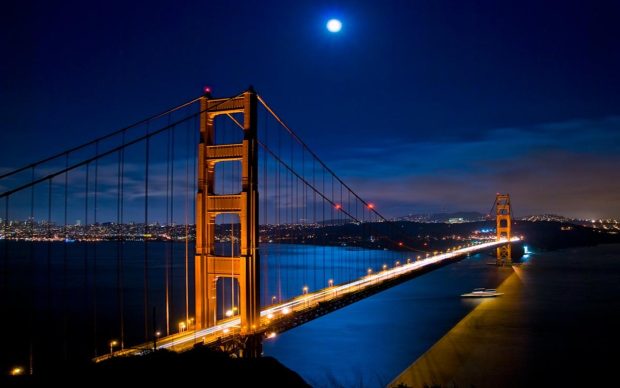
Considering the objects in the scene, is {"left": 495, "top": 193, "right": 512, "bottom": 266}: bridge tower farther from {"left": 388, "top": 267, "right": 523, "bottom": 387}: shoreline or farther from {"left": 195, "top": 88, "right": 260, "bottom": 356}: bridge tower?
{"left": 195, "top": 88, "right": 260, "bottom": 356}: bridge tower

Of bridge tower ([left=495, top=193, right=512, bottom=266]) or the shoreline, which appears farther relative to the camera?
bridge tower ([left=495, top=193, right=512, bottom=266])

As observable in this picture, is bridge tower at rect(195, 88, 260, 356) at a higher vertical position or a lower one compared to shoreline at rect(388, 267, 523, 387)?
higher

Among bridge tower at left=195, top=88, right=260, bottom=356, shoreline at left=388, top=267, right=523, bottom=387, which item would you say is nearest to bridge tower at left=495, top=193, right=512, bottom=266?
shoreline at left=388, top=267, right=523, bottom=387

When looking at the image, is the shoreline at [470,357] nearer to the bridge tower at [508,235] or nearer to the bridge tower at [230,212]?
the bridge tower at [230,212]

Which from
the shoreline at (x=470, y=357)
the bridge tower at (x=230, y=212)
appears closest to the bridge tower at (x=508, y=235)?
the shoreline at (x=470, y=357)

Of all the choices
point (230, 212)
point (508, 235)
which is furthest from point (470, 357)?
point (508, 235)

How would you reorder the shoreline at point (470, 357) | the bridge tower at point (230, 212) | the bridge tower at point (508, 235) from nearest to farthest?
the bridge tower at point (230, 212)
the shoreline at point (470, 357)
the bridge tower at point (508, 235)

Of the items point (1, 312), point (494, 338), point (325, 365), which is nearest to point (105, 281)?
point (1, 312)

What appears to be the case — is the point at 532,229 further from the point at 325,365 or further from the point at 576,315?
the point at 325,365
